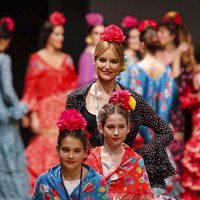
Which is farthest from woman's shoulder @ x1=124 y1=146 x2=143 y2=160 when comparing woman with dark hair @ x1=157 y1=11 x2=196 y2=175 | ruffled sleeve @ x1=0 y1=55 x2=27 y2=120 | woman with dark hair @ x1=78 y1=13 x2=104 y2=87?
woman with dark hair @ x1=78 y1=13 x2=104 y2=87

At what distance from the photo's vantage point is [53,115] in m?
9.88

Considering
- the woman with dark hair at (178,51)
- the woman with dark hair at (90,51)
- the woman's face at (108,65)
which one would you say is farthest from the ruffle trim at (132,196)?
the woman with dark hair at (90,51)

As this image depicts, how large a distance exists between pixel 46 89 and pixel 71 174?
440cm

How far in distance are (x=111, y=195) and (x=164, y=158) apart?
1.60ft

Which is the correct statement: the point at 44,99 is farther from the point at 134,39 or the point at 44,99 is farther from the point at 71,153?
the point at 71,153

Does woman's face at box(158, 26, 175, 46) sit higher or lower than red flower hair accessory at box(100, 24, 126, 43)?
higher

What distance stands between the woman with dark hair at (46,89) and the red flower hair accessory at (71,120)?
13.8 ft

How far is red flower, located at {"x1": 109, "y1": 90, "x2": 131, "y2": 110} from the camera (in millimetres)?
5750

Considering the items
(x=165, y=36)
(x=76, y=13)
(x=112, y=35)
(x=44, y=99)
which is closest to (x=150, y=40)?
(x=165, y=36)

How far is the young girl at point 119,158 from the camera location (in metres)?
5.73

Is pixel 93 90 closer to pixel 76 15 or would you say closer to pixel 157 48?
pixel 157 48

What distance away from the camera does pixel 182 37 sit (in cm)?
998

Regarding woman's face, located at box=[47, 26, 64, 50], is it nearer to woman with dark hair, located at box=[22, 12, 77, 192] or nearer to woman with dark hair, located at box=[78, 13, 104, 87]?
woman with dark hair, located at box=[22, 12, 77, 192]

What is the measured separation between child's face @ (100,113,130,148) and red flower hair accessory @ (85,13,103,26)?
4308mm
